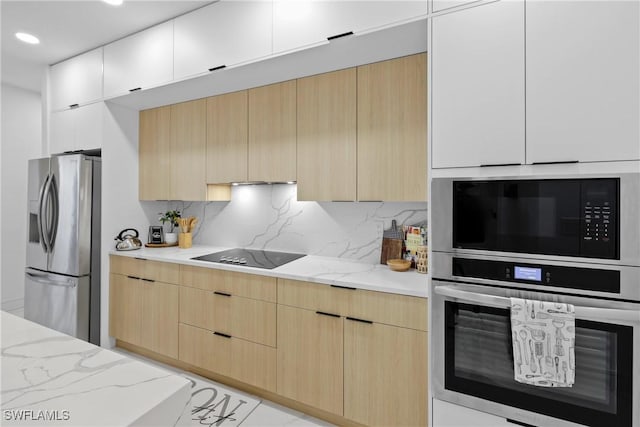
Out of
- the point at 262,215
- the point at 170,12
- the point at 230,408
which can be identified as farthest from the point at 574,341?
the point at 170,12

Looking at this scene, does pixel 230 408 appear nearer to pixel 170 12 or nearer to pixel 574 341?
pixel 574 341

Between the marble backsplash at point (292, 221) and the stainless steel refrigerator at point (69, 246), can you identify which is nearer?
the marble backsplash at point (292, 221)

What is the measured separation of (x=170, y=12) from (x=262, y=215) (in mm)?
1707

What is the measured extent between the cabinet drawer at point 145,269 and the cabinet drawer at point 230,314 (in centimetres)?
17

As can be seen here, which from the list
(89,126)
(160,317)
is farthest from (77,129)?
(160,317)

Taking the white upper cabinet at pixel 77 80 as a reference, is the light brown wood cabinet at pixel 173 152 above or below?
below

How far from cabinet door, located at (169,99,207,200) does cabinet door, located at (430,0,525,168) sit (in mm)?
2027

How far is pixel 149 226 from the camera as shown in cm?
335

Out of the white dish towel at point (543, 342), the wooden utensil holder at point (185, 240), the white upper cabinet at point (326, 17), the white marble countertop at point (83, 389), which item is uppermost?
the white upper cabinet at point (326, 17)

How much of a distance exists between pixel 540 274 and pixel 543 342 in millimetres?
273

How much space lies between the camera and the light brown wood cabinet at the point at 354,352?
1720mm

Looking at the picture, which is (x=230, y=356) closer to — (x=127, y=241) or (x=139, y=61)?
(x=127, y=241)

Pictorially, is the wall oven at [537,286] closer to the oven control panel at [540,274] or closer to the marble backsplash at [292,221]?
the oven control panel at [540,274]

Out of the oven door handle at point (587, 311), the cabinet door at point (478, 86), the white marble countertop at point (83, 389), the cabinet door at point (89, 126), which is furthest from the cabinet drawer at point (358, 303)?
the cabinet door at point (89, 126)
